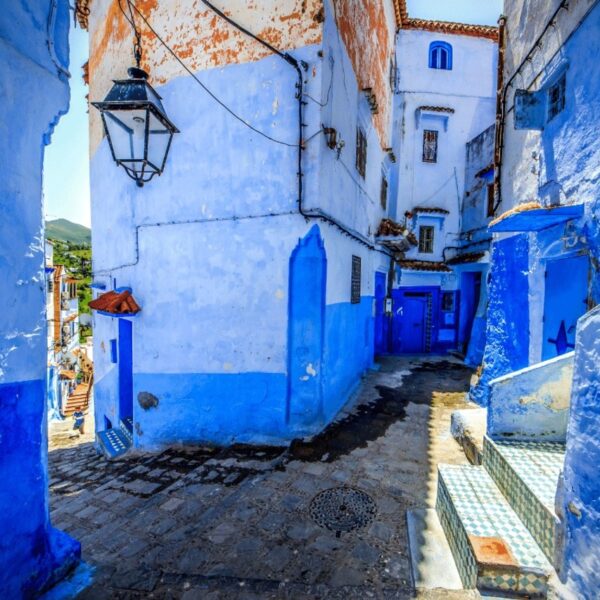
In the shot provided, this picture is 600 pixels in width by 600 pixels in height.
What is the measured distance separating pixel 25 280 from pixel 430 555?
155 inches

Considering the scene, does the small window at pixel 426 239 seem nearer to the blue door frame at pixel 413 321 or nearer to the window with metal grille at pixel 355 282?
the blue door frame at pixel 413 321

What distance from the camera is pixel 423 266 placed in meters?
14.8

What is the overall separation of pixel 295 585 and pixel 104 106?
542 centimetres

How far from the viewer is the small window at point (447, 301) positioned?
1522 centimetres

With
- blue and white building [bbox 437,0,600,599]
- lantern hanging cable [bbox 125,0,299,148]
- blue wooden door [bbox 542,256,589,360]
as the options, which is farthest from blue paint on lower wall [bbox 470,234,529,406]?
lantern hanging cable [bbox 125,0,299,148]

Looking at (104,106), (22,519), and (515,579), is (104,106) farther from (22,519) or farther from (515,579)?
(515,579)

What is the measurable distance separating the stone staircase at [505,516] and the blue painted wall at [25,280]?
316cm

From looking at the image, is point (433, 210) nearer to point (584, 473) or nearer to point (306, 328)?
point (306, 328)

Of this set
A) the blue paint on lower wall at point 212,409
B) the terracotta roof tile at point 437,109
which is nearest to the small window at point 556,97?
the blue paint on lower wall at point 212,409

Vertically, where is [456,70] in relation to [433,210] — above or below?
above

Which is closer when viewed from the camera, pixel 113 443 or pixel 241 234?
pixel 241 234

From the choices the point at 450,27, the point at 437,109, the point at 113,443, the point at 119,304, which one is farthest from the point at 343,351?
the point at 450,27

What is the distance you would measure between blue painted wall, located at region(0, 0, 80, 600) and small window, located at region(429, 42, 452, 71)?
55.9ft

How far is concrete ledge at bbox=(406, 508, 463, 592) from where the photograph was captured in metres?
2.89
